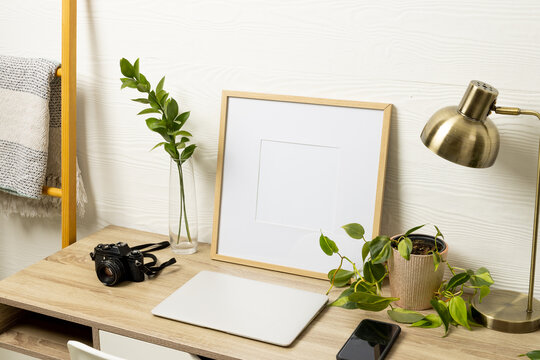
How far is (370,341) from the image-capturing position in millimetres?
1110

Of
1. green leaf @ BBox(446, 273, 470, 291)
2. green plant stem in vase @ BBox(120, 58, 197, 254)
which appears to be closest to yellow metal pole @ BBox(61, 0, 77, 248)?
green plant stem in vase @ BBox(120, 58, 197, 254)

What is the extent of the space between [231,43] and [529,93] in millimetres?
644

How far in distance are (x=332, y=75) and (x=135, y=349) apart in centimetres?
69

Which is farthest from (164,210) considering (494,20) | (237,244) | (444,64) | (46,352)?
(494,20)

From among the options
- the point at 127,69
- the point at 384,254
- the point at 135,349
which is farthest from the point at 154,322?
the point at 127,69

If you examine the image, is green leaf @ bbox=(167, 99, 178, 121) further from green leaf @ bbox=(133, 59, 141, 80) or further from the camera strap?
the camera strap

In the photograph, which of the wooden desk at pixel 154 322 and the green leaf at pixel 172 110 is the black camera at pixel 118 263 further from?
the green leaf at pixel 172 110

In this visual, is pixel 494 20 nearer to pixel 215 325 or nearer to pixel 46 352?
pixel 215 325

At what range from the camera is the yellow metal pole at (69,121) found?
147 cm

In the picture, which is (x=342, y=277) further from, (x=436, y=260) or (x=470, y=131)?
(x=470, y=131)

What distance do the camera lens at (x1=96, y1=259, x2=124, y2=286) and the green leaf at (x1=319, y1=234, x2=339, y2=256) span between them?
0.42m

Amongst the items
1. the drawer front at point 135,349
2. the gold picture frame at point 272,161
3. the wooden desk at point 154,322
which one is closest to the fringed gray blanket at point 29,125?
the wooden desk at point 154,322

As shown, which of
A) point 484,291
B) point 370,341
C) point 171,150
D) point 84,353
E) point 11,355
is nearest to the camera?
point 84,353

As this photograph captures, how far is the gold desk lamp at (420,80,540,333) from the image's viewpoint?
43.6 inches
